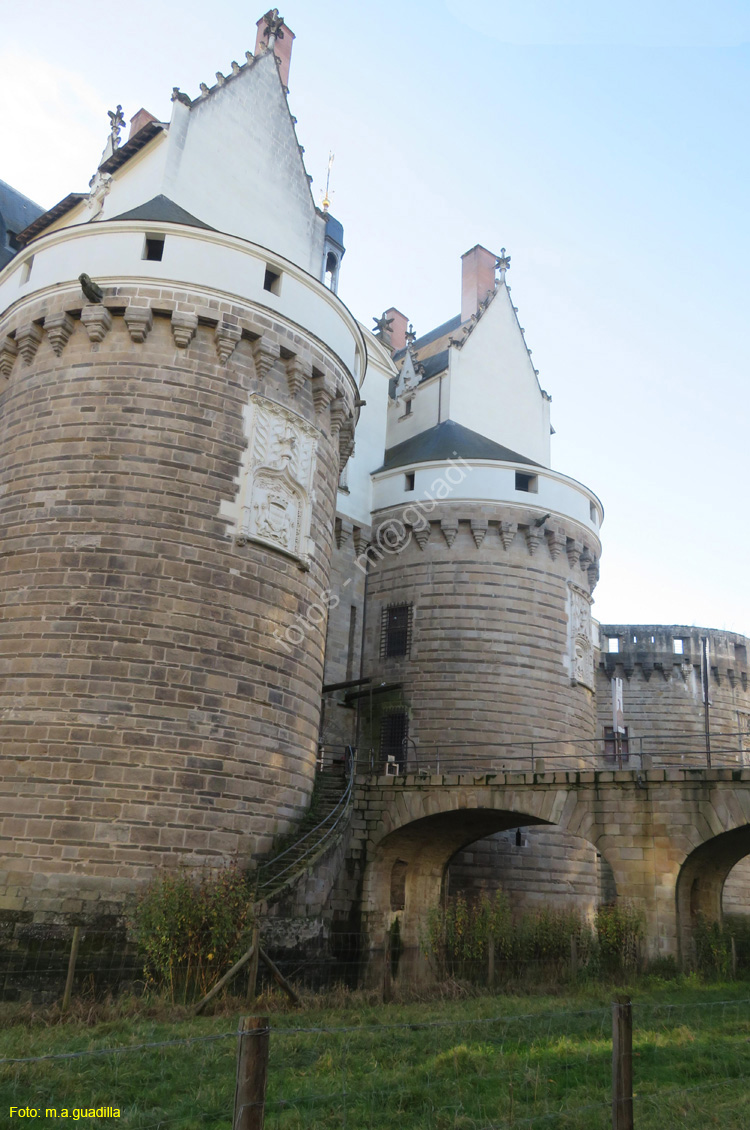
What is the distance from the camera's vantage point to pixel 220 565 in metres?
16.8

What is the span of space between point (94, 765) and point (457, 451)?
1711 cm

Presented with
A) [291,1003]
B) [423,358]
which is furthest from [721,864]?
[423,358]

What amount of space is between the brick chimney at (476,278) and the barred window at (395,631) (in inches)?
482

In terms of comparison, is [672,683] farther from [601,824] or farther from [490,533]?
[601,824]

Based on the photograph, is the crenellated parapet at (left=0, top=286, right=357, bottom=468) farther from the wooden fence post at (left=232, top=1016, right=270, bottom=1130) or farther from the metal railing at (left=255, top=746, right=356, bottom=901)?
the wooden fence post at (left=232, top=1016, right=270, bottom=1130)

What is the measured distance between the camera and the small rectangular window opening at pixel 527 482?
2808 cm

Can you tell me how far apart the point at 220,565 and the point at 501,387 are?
715 inches

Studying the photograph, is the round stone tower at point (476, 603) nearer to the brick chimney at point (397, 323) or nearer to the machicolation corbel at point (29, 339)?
the brick chimney at point (397, 323)

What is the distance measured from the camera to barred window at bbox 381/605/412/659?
88.9 ft

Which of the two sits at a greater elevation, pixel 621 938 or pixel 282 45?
pixel 282 45

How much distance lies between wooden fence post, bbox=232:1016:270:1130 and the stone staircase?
10.5 meters

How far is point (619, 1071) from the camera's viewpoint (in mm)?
6109

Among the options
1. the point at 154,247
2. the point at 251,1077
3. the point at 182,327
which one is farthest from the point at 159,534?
the point at 251,1077

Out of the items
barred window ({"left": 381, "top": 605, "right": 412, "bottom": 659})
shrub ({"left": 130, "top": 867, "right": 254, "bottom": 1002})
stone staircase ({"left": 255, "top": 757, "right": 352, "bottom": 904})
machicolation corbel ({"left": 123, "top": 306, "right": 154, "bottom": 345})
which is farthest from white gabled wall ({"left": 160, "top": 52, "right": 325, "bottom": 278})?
shrub ({"left": 130, "top": 867, "right": 254, "bottom": 1002})
